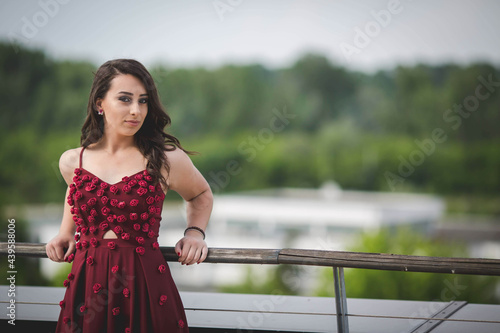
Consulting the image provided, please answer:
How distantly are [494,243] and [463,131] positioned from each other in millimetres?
8761

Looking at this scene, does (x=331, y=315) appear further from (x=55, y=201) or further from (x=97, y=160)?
(x=55, y=201)

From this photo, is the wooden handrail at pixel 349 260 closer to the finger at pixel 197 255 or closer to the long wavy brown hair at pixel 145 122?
the finger at pixel 197 255

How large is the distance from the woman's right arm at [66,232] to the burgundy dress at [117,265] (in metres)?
0.06

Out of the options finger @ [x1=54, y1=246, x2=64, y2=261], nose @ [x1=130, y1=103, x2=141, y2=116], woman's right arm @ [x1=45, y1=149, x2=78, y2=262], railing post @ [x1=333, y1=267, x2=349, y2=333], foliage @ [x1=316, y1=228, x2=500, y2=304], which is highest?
foliage @ [x1=316, y1=228, x2=500, y2=304]

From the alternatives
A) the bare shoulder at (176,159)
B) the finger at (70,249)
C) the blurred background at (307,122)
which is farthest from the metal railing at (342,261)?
the blurred background at (307,122)

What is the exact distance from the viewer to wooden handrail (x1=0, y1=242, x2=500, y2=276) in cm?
154

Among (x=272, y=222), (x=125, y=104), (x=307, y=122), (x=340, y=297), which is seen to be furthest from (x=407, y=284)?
(x=307, y=122)

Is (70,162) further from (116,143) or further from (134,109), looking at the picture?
(134,109)

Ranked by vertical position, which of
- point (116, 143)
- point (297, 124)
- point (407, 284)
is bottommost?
point (116, 143)

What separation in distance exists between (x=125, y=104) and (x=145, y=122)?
110 millimetres

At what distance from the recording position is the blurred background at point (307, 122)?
130ft

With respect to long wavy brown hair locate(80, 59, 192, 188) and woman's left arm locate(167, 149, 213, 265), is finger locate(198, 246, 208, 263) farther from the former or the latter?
long wavy brown hair locate(80, 59, 192, 188)

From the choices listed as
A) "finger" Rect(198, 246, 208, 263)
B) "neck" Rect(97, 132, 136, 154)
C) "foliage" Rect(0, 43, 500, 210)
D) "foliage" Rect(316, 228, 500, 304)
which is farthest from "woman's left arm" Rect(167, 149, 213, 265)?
"foliage" Rect(0, 43, 500, 210)

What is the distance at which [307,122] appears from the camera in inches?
1768
